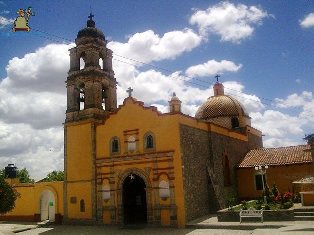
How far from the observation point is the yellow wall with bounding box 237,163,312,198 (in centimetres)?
2739

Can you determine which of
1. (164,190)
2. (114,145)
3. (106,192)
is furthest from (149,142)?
(106,192)

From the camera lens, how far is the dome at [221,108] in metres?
34.4

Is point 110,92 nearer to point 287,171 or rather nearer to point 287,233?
point 287,171

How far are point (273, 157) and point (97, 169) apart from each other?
14.9 meters

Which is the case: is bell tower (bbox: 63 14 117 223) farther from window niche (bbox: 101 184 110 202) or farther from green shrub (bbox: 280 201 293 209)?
green shrub (bbox: 280 201 293 209)

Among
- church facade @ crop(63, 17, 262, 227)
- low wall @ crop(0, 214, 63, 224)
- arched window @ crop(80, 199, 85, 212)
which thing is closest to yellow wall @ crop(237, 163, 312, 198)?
church facade @ crop(63, 17, 262, 227)

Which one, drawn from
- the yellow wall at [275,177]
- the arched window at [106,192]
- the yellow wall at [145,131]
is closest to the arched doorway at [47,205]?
the arched window at [106,192]

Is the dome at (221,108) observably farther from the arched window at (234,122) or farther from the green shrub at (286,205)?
the green shrub at (286,205)

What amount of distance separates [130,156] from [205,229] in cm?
729

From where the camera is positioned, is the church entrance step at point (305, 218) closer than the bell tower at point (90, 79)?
Yes

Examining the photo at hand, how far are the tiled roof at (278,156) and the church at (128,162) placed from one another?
6.6 inches

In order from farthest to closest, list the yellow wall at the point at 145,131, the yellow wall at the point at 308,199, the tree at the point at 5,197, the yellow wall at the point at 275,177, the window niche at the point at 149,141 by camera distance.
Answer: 1. the yellow wall at the point at 275,177
2. the tree at the point at 5,197
3. the window niche at the point at 149,141
4. the yellow wall at the point at 145,131
5. the yellow wall at the point at 308,199

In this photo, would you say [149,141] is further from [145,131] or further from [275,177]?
[275,177]

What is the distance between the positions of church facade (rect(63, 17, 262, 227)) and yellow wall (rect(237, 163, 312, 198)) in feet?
3.97
